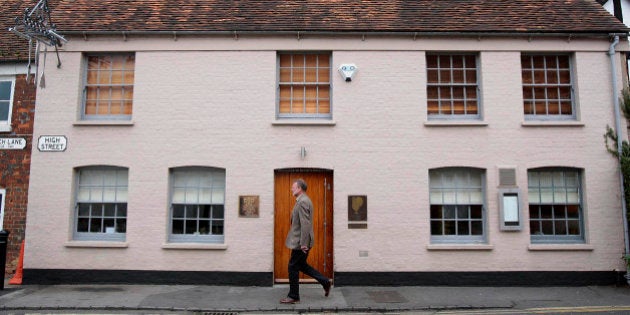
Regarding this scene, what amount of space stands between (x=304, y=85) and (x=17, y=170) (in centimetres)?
701

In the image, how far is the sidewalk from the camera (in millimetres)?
7504

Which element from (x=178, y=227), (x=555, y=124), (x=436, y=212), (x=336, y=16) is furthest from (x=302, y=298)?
(x=555, y=124)

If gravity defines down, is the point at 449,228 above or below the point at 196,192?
below

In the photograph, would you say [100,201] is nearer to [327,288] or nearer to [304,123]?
[304,123]

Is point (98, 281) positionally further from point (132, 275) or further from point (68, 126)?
point (68, 126)

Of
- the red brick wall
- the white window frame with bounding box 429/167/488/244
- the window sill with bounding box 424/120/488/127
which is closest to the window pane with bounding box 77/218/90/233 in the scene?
the red brick wall

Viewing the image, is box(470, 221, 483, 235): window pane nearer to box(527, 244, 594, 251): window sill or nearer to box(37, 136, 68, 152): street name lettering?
box(527, 244, 594, 251): window sill

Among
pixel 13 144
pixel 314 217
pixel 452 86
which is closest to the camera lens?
pixel 314 217

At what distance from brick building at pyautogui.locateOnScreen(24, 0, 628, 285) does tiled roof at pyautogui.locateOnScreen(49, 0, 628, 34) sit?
0.09 metres

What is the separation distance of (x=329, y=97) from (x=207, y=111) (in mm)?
2779

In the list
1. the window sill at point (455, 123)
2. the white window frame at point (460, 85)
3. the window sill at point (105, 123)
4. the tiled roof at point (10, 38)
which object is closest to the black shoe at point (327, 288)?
the window sill at point (455, 123)

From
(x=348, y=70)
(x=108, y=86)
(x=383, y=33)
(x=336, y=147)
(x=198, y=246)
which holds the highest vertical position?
(x=383, y=33)

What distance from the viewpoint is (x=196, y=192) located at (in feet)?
32.1

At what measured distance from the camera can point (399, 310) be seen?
7.50 m
